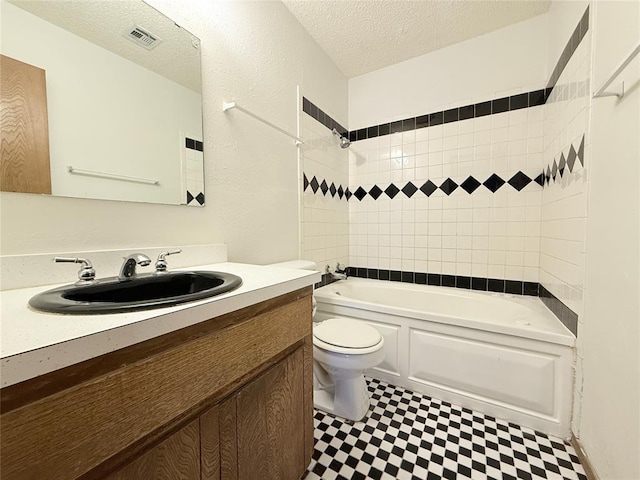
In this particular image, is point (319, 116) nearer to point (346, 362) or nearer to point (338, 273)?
point (338, 273)

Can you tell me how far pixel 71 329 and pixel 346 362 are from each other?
3.72 ft

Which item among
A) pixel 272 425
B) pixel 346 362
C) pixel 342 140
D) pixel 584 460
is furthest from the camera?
pixel 342 140

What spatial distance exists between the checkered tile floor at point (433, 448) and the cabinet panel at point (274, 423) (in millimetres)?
284

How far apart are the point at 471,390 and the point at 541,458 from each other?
14.8 inches

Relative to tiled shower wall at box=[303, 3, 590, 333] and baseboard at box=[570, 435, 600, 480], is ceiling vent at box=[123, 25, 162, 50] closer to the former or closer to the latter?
tiled shower wall at box=[303, 3, 590, 333]

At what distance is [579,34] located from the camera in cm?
127

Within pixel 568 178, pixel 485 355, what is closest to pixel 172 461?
pixel 485 355

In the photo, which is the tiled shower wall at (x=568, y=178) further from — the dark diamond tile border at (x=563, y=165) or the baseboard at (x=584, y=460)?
the baseboard at (x=584, y=460)

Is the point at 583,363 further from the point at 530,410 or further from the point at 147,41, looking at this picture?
the point at 147,41

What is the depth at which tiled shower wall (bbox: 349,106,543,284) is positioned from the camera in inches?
76.1

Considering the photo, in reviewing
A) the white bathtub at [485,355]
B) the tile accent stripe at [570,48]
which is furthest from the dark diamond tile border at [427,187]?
the white bathtub at [485,355]

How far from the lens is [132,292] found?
2.87 ft

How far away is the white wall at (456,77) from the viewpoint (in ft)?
6.16

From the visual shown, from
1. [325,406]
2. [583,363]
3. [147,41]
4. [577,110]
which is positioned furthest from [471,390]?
[147,41]
